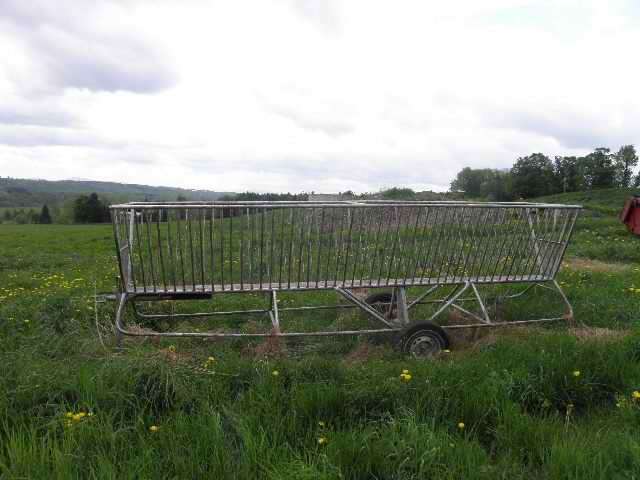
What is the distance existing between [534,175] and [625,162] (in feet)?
70.3

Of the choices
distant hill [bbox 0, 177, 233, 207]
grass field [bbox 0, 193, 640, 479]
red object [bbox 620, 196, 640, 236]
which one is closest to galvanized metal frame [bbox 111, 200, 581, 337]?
grass field [bbox 0, 193, 640, 479]

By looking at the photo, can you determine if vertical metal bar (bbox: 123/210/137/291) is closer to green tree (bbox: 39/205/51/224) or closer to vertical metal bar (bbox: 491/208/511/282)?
vertical metal bar (bbox: 491/208/511/282)

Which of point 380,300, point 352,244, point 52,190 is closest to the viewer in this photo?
point 352,244

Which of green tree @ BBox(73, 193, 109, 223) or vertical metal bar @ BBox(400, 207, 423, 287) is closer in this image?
vertical metal bar @ BBox(400, 207, 423, 287)

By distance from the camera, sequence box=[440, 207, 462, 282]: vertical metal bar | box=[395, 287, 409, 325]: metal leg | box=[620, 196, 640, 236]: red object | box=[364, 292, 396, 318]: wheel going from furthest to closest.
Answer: box=[620, 196, 640, 236]: red object, box=[364, 292, 396, 318]: wheel, box=[440, 207, 462, 282]: vertical metal bar, box=[395, 287, 409, 325]: metal leg

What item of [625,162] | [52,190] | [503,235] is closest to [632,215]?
[503,235]

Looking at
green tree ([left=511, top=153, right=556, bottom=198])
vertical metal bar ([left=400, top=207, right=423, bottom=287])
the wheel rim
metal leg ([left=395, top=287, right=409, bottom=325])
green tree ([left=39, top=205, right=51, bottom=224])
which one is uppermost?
green tree ([left=511, top=153, right=556, bottom=198])

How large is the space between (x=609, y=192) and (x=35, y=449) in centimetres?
2946

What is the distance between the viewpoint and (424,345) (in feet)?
13.2

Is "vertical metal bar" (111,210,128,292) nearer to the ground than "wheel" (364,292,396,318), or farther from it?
farther from it

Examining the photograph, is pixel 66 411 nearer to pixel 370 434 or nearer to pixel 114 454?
pixel 114 454

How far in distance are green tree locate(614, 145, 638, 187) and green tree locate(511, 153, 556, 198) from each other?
15.5 meters

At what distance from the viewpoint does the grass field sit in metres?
2.21

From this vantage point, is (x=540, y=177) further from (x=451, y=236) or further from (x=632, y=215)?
(x=451, y=236)
